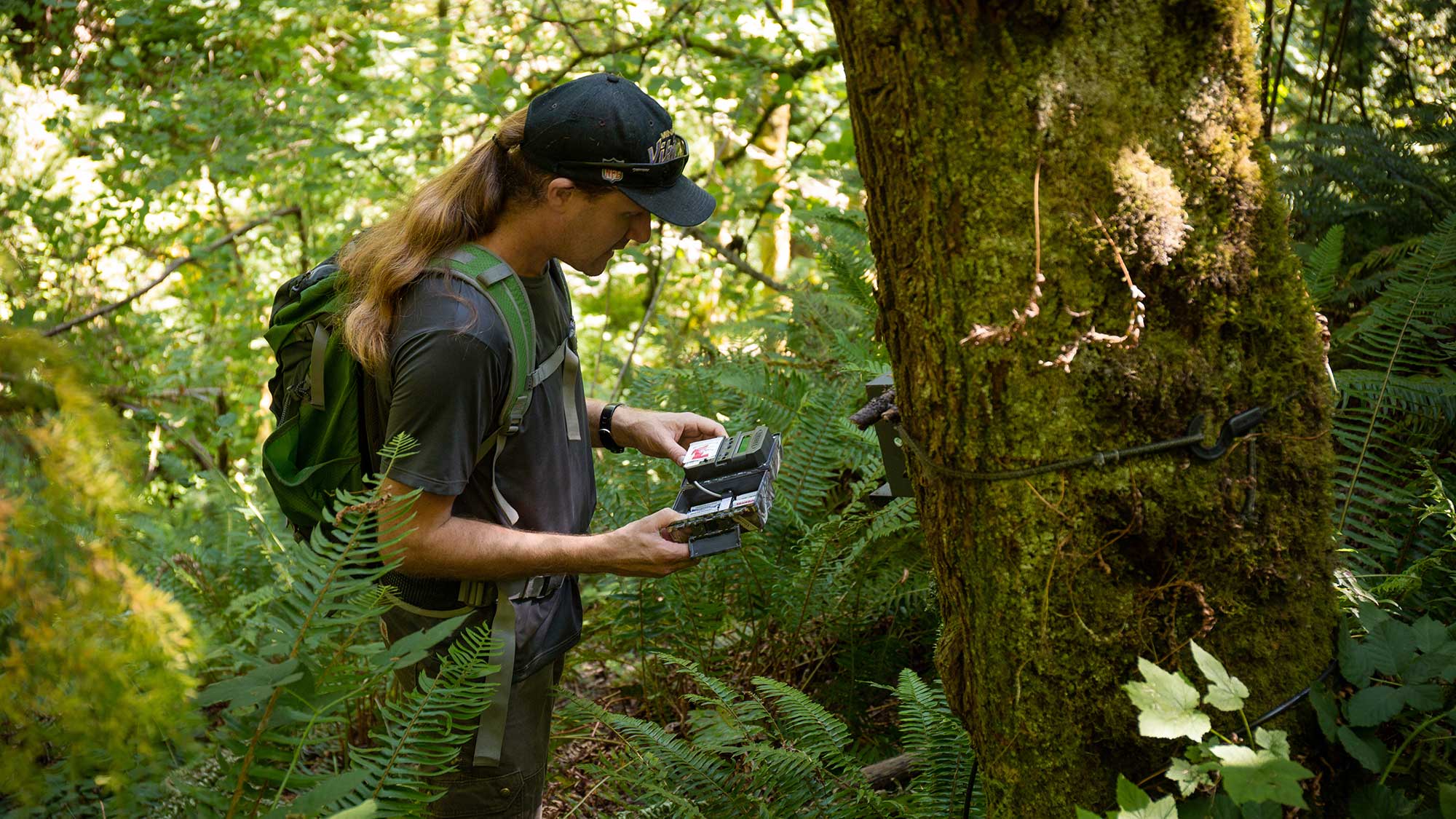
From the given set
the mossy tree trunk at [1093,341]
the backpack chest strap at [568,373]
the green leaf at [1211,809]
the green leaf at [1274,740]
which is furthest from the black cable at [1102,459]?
the backpack chest strap at [568,373]

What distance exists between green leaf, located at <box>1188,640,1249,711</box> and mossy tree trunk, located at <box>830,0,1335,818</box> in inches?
5.0

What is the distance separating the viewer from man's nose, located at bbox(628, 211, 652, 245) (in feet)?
8.76

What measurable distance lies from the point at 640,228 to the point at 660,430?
655mm

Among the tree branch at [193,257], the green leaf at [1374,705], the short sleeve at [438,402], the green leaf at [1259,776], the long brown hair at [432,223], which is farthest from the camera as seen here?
the tree branch at [193,257]

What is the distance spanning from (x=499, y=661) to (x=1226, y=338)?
178 centimetres

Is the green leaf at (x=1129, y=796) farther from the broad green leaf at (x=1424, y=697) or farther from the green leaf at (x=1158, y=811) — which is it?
the broad green leaf at (x=1424, y=697)

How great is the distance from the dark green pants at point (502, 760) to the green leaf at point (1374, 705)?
6.09ft

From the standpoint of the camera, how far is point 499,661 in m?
2.46

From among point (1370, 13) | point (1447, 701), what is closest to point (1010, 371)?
point (1447, 701)

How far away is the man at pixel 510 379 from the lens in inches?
88.0

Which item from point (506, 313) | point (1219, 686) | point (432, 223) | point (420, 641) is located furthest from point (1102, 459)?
point (432, 223)

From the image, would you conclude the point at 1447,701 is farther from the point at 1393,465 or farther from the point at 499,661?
the point at 499,661

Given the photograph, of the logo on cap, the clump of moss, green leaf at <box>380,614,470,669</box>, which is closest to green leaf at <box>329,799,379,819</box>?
green leaf at <box>380,614,470,669</box>

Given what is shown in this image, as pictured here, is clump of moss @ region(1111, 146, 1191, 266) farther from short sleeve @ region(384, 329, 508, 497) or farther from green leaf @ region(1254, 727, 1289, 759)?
short sleeve @ region(384, 329, 508, 497)
